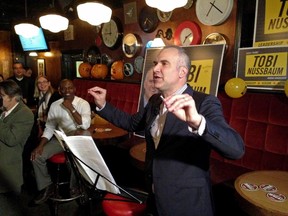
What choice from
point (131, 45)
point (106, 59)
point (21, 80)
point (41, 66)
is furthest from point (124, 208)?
point (41, 66)

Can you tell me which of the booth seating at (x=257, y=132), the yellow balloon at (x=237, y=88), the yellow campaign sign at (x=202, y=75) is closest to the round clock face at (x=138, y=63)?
the yellow campaign sign at (x=202, y=75)

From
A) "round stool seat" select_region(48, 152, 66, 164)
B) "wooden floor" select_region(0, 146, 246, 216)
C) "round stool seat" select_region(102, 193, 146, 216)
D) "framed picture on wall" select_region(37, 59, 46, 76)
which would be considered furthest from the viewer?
"framed picture on wall" select_region(37, 59, 46, 76)

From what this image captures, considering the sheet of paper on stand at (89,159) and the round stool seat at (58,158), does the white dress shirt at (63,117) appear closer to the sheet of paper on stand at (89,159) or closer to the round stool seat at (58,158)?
the round stool seat at (58,158)

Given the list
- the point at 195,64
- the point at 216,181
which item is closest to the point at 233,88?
the point at 195,64

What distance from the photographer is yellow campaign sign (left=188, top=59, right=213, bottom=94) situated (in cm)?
379

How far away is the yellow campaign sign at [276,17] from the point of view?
3152 mm

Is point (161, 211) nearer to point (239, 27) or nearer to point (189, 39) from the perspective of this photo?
point (239, 27)

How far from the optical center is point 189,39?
436 centimetres

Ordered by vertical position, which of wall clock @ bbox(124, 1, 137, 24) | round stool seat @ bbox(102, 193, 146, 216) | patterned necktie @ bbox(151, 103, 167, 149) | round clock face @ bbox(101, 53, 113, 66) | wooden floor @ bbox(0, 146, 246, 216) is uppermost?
wall clock @ bbox(124, 1, 137, 24)

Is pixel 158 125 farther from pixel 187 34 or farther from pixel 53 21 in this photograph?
pixel 53 21

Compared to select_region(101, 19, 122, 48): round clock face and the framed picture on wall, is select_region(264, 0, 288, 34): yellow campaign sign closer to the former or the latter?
select_region(101, 19, 122, 48): round clock face

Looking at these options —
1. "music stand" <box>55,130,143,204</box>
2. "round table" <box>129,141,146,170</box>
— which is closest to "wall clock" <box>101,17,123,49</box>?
"round table" <box>129,141,146,170</box>

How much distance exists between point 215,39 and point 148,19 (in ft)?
5.51

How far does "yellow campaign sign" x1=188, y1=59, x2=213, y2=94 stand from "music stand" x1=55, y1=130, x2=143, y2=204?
7.82 ft
